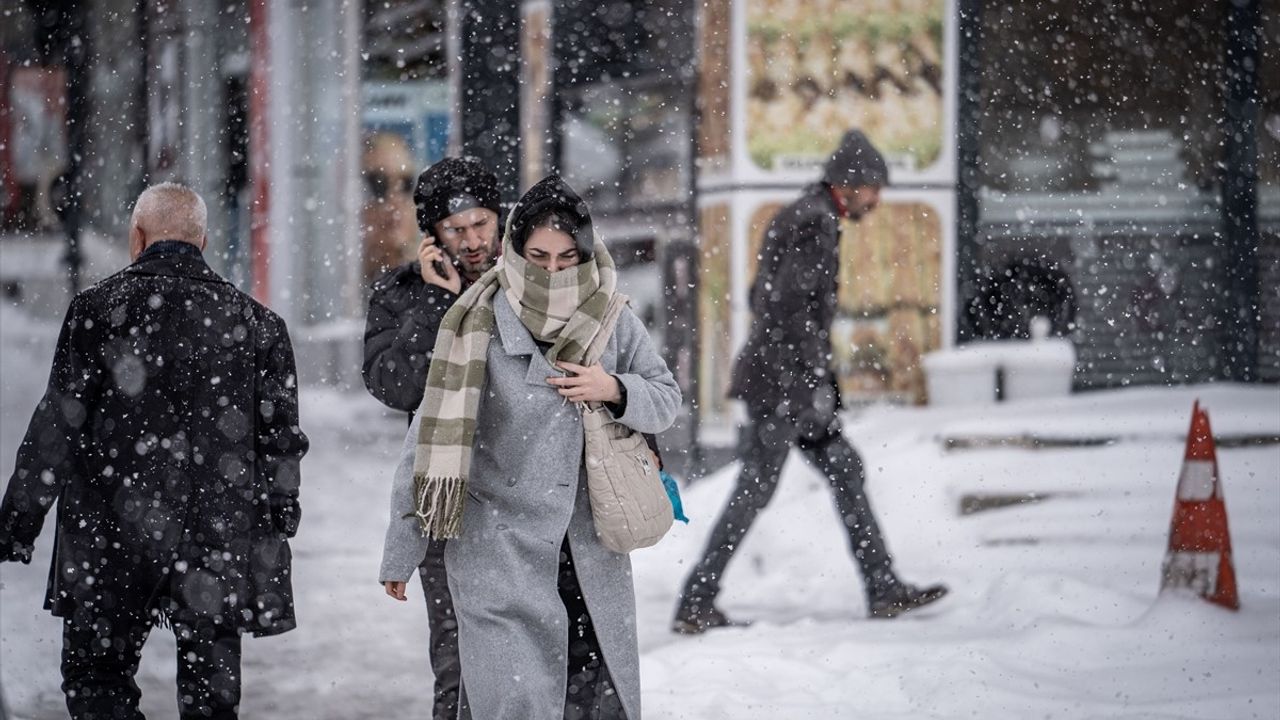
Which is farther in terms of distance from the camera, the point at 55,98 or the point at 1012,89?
the point at 55,98

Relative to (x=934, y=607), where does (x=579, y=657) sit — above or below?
above

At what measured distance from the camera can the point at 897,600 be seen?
664 cm

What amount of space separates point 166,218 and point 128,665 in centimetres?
115

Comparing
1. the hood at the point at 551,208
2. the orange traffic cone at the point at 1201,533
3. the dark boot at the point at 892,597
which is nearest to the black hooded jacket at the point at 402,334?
the hood at the point at 551,208

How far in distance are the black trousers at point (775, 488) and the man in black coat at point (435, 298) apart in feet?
7.64

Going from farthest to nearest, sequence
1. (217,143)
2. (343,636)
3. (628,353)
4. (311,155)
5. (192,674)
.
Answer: (217,143), (311,155), (343,636), (192,674), (628,353)

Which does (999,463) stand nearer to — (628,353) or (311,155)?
(628,353)

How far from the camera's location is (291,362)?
13.6 feet

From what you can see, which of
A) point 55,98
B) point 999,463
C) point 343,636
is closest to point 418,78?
point 999,463

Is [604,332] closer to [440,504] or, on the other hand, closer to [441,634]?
[440,504]

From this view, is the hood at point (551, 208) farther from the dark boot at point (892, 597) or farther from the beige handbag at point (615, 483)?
the dark boot at point (892, 597)

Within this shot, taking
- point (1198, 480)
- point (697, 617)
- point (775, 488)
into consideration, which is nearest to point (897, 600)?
point (775, 488)

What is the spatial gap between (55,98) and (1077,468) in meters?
22.9

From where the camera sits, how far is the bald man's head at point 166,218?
4.05m
